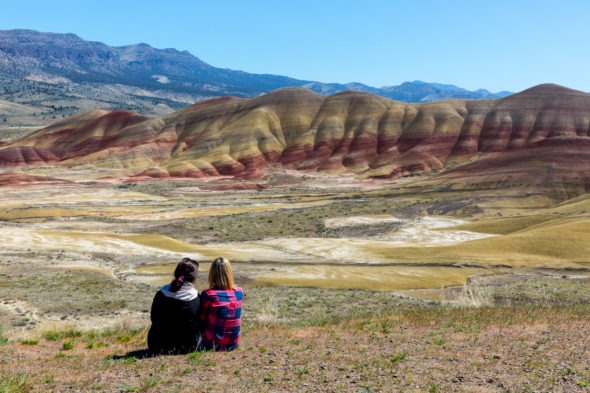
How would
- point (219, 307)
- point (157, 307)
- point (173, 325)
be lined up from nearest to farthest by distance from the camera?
A: point (157, 307)
point (219, 307)
point (173, 325)

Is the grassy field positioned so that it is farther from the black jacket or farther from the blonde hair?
the blonde hair

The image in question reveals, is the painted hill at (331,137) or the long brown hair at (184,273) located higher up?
the painted hill at (331,137)

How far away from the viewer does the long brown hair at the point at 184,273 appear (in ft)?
38.1

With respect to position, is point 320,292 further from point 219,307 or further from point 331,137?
point 331,137

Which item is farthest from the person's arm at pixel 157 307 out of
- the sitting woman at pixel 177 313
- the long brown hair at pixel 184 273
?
the long brown hair at pixel 184 273

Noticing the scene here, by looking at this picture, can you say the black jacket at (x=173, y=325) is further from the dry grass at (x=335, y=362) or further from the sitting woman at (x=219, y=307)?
the dry grass at (x=335, y=362)

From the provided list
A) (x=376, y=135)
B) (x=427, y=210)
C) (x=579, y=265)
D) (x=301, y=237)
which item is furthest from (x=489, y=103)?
(x=579, y=265)

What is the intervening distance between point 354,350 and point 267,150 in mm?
161372

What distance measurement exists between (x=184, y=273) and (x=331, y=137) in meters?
166

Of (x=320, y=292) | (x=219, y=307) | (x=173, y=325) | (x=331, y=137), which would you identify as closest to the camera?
(x=219, y=307)

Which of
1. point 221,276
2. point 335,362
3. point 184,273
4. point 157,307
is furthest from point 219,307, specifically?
point 335,362

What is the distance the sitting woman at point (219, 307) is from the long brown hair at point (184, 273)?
45 cm

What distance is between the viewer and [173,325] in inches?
485

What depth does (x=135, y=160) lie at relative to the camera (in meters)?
170
